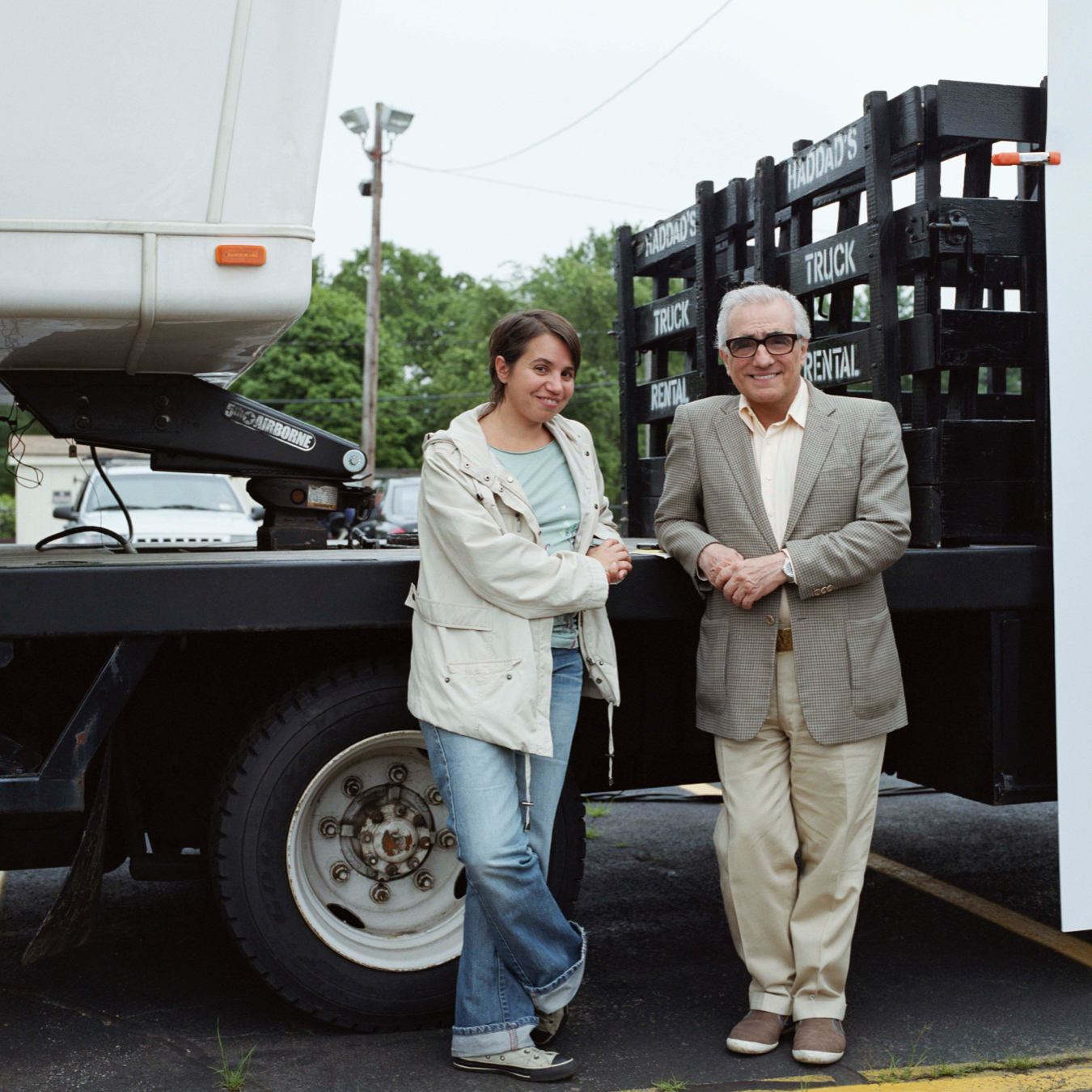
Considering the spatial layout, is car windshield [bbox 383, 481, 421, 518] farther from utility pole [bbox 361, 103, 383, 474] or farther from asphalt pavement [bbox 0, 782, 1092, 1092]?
asphalt pavement [bbox 0, 782, 1092, 1092]

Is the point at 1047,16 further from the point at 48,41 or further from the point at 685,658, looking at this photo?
the point at 48,41

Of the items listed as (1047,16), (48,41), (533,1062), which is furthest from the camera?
(1047,16)

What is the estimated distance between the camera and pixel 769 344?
10.6 feet

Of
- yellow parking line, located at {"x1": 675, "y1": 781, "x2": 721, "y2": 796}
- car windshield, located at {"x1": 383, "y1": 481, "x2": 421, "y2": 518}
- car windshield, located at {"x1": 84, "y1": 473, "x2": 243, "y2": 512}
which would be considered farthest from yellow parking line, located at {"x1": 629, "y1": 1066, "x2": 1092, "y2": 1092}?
car windshield, located at {"x1": 383, "y1": 481, "x2": 421, "y2": 518}

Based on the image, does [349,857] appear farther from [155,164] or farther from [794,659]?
[155,164]

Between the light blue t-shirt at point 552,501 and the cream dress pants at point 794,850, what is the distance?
59cm

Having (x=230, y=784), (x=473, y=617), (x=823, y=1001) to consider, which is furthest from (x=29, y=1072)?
(x=823, y=1001)

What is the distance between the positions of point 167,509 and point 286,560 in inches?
376

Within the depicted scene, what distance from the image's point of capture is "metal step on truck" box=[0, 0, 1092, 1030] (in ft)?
9.63

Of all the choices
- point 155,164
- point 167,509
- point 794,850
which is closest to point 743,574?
point 794,850

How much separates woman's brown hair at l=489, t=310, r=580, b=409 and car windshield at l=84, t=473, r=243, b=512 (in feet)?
31.5

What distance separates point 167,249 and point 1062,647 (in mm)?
2521

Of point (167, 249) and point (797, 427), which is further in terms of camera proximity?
point (797, 427)

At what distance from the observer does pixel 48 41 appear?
284 cm
